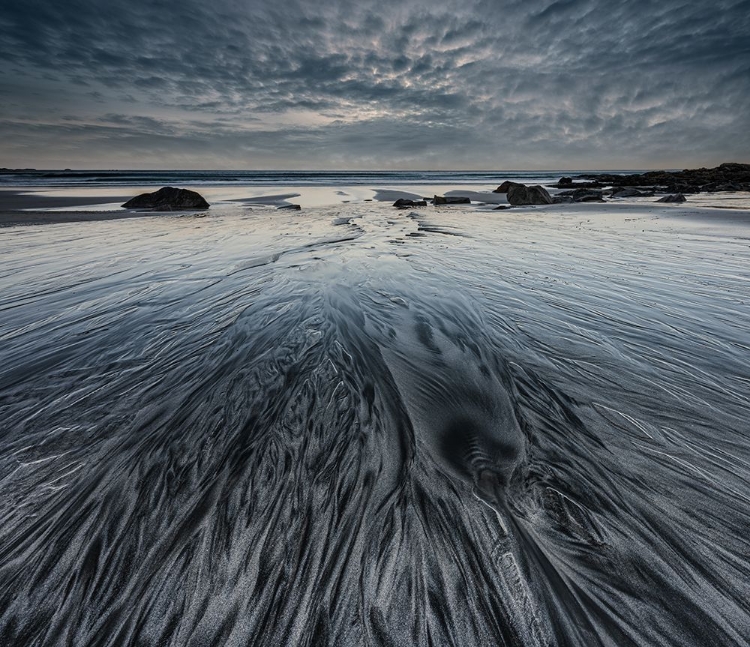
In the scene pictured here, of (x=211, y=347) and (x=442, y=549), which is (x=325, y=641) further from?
(x=211, y=347)

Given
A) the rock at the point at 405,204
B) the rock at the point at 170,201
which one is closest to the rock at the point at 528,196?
the rock at the point at 405,204

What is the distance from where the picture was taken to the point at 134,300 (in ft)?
13.0

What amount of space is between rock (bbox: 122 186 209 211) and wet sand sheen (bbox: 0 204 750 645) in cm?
1354

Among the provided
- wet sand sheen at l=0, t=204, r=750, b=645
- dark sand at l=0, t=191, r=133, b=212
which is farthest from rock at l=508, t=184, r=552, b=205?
dark sand at l=0, t=191, r=133, b=212

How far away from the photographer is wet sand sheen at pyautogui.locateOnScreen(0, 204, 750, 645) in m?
1.09

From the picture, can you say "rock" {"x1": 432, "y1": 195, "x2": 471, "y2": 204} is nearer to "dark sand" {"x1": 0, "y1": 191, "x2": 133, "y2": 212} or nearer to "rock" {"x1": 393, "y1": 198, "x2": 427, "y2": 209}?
"rock" {"x1": 393, "y1": 198, "x2": 427, "y2": 209}

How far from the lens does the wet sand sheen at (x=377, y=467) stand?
1092 mm

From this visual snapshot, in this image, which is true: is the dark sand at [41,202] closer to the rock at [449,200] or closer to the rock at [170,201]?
the rock at [170,201]

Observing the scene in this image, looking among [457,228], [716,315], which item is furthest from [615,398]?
[457,228]

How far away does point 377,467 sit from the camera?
1.74 metres

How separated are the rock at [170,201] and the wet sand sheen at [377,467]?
1354 cm

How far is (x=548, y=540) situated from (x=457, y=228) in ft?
29.2

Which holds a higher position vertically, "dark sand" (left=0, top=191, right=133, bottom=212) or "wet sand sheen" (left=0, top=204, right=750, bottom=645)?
"wet sand sheen" (left=0, top=204, right=750, bottom=645)

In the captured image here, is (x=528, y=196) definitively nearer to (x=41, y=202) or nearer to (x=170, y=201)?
(x=170, y=201)
